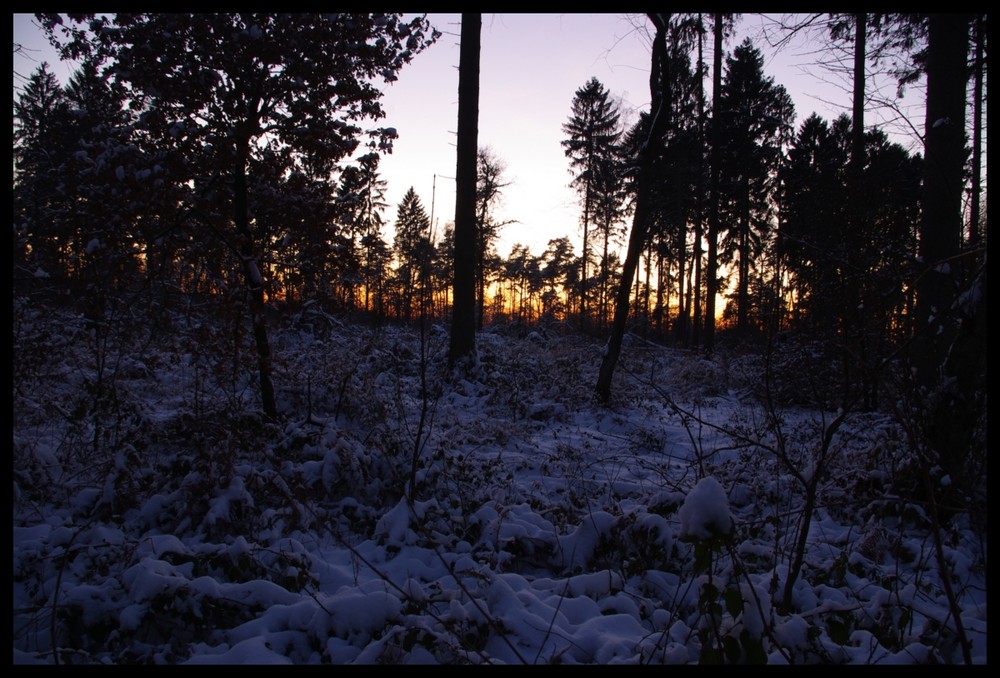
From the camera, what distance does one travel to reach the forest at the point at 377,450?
2400 millimetres

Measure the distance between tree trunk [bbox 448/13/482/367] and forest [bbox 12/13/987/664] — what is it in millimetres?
2536

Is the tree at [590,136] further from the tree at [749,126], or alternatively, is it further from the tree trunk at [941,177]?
the tree trunk at [941,177]

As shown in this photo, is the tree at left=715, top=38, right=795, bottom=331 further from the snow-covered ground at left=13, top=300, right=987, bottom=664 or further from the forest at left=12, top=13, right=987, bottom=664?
the snow-covered ground at left=13, top=300, right=987, bottom=664

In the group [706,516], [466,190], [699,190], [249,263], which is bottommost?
[706,516]

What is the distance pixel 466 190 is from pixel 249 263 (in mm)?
5241

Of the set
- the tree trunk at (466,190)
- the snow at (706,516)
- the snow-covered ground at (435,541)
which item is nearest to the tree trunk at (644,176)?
the snow-covered ground at (435,541)

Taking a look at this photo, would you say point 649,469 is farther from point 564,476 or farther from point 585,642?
point 585,642

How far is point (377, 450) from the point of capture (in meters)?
4.67

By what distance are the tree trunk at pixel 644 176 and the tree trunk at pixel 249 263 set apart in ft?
16.6

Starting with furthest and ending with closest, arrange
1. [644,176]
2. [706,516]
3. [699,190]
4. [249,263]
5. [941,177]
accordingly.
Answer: [699,190] < [644,176] < [249,263] < [941,177] < [706,516]

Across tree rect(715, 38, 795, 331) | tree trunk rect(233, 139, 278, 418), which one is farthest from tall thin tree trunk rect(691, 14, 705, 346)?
tree trunk rect(233, 139, 278, 418)

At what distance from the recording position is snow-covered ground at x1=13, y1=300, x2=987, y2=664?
2.29 metres

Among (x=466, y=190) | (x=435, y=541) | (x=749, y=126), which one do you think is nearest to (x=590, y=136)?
(x=749, y=126)

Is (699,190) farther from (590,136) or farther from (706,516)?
(706,516)
